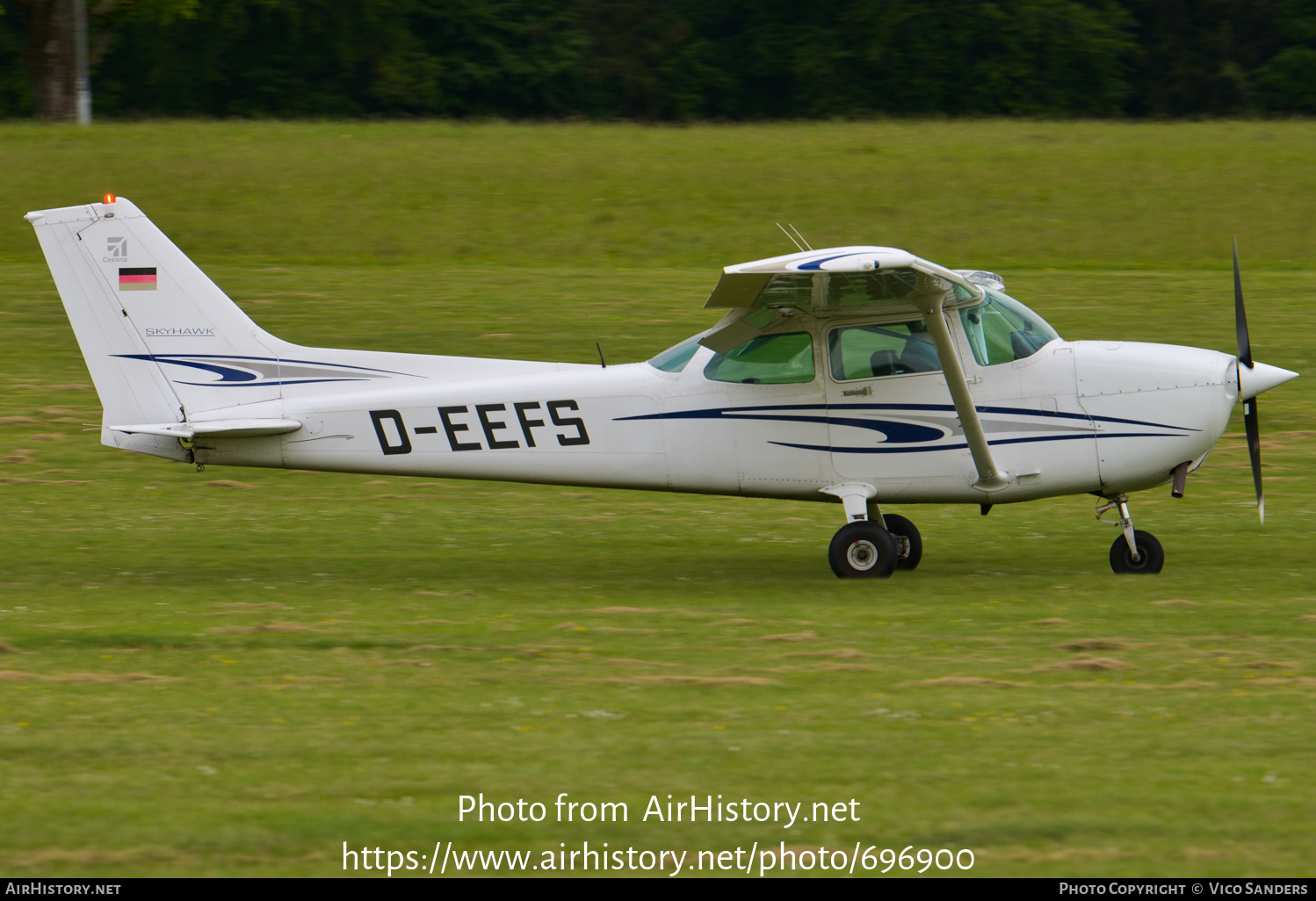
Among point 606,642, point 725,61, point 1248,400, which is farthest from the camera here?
point 725,61

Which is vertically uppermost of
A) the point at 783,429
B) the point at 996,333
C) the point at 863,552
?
the point at 996,333

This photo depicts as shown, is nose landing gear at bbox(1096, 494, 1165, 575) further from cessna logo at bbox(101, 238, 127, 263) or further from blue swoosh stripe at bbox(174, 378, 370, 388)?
cessna logo at bbox(101, 238, 127, 263)

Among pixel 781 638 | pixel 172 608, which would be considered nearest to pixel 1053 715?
pixel 781 638

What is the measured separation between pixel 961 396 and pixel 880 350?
76 centimetres

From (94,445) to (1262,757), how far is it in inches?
530

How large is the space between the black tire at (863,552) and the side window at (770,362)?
4.04 feet

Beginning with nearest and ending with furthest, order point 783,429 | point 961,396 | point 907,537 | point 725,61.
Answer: point 961,396, point 783,429, point 907,537, point 725,61

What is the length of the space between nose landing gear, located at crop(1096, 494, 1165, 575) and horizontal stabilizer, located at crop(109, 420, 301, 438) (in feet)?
20.7

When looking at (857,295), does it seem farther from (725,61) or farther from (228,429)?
(725,61)

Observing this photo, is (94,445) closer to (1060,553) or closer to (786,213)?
(1060,553)

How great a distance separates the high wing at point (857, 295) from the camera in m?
10.4

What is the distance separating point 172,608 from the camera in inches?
434

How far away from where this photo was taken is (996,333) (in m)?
11.7

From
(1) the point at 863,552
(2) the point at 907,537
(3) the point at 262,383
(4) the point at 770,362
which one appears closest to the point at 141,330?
(3) the point at 262,383
